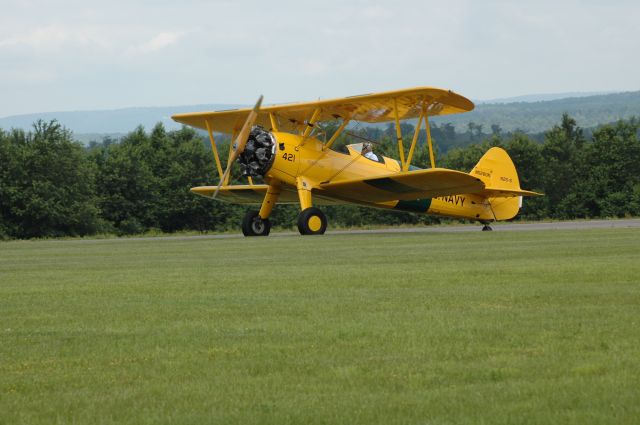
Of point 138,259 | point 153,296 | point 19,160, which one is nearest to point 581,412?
point 153,296

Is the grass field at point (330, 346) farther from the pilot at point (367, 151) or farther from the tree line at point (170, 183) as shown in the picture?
the tree line at point (170, 183)

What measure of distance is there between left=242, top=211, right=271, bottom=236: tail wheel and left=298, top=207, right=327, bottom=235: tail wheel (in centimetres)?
219

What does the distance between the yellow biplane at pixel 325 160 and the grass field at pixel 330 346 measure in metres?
13.7

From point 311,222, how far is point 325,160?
2.20 m

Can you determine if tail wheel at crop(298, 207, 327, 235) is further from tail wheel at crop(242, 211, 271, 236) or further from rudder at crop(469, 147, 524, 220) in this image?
rudder at crop(469, 147, 524, 220)

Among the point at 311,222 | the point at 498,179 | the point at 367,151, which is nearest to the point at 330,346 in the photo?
the point at 311,222

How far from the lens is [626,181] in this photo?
213 feet

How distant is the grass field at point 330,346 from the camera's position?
228 inches

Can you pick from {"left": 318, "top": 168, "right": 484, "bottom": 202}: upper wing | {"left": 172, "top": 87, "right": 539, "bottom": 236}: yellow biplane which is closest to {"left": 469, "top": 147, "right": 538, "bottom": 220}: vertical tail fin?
{"left": 172, "top": 87, "right": 539, "bottom": 236}: yellow biplane

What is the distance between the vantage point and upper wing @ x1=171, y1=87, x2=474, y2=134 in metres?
27.2

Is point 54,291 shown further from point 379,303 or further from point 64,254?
point 64,254

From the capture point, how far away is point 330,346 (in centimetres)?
761

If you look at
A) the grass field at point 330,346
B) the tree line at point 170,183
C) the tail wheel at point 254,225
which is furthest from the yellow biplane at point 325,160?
the tree line at point 170,183

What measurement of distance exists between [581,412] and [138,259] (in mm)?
14152
